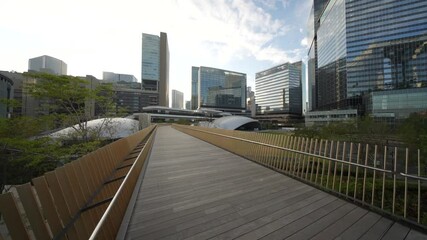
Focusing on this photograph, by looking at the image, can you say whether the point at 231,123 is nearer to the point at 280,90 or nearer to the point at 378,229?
the point at 378,229

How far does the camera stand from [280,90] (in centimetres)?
13712

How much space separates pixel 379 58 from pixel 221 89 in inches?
3604

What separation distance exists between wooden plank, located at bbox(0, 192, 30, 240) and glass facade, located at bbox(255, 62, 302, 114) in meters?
140

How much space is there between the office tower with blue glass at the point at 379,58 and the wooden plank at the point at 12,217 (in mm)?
78984

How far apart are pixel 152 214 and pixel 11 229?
2281 mm

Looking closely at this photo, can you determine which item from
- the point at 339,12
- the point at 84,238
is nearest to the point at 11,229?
the point at 84,238

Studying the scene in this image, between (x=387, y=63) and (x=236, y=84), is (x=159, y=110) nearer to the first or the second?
(x=236, y=84)

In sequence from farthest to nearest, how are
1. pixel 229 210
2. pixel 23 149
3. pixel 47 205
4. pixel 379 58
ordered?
pixel 379 58
pixel 23 149
pixel 229 210
pixel 47 205

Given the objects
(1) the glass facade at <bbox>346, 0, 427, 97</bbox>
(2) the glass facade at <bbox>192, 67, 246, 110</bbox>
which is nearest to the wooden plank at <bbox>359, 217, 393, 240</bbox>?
(1) the glass facade at <bbox>346, 0, 427, 97</bbox>

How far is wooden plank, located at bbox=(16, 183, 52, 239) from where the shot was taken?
1.51m

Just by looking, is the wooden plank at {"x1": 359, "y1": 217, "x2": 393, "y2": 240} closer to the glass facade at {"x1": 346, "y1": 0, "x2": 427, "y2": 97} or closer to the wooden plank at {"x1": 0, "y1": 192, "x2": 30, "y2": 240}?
the wooden plank at {"x1": 0, "y1": 192, "x2": 30, "y2": 240}

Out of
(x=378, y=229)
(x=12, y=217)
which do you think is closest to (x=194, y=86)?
(x=378, y=229)

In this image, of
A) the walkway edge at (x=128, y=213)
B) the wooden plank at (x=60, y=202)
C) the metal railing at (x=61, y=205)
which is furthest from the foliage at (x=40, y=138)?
the wooden plank at (x=60, y=202)

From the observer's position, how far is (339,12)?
298 feet
